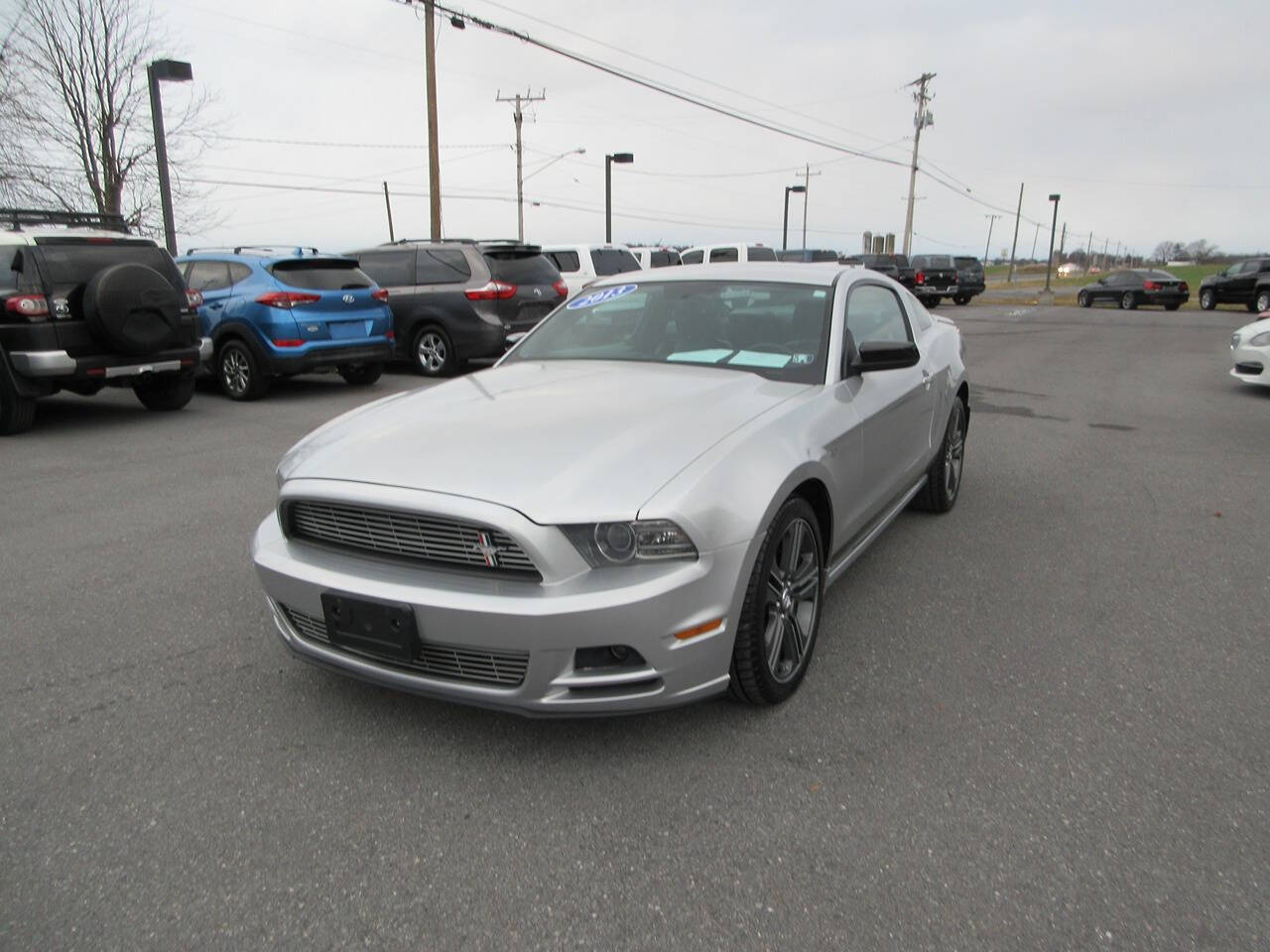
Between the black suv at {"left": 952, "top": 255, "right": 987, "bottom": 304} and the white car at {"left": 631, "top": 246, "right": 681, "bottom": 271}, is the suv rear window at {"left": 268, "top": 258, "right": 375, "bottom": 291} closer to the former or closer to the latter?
the white car at {"left": 631, "top": 246, "right": 681, "bottom": 271}

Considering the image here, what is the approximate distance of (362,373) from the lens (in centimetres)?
1133

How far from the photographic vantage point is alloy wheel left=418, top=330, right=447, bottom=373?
39.1 feet

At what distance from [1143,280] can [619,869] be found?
33766mm

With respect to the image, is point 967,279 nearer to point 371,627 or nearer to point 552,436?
point 552,436

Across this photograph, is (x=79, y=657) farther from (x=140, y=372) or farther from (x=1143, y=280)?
(x=1143, y=280)

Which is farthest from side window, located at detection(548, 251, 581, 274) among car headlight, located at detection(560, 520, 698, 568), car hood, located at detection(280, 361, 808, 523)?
car headlight, located at detection(560, 520, 698, 568)

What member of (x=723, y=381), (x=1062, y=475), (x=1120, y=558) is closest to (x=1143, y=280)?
(x=1062, y=475)

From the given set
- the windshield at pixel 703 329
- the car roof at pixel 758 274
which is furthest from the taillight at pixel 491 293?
the windshield at pixel 703 329

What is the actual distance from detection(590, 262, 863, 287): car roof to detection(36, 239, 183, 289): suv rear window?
19.3 feet

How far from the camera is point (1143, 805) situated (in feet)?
8.35

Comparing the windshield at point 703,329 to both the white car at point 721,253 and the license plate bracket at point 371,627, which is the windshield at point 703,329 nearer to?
the license plate bracket at point 371,627

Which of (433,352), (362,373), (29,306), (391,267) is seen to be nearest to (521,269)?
(433,352)

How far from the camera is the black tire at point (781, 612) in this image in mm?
2824

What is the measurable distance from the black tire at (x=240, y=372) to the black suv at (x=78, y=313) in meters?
1.34
